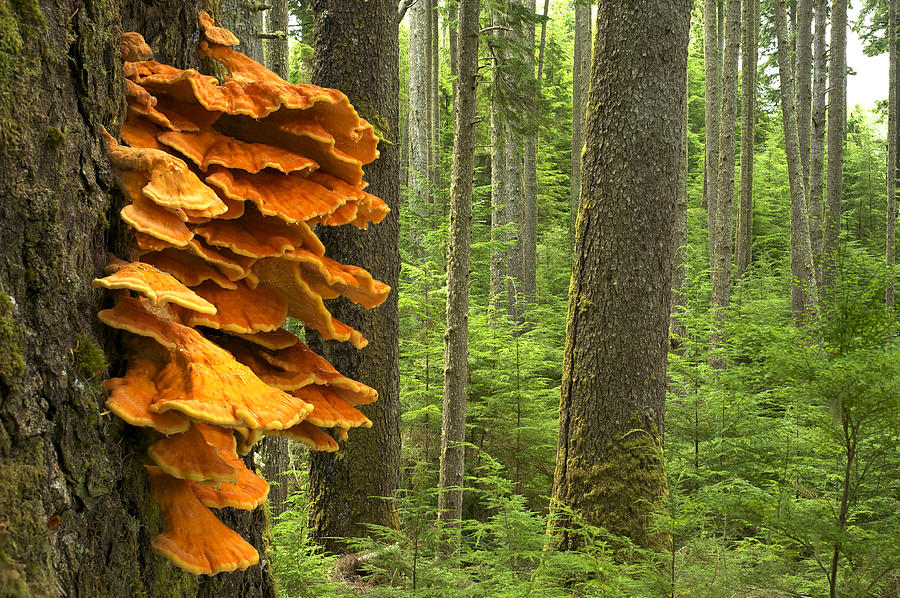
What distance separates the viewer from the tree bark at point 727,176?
13.0m

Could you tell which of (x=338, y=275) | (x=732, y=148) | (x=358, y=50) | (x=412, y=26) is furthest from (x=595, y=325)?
(x=412, y=26)

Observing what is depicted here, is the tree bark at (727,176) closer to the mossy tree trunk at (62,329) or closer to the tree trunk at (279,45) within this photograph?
the tree trunk at (279,45)

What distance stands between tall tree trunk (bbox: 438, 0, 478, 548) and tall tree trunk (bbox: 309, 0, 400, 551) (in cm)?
142

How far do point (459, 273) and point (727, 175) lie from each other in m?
9.84

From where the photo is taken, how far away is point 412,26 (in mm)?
17547

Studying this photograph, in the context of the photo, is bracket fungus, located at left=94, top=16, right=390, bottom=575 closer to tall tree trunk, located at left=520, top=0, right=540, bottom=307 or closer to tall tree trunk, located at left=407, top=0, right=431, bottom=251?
tall tree trunk, located at left=407, top=0, right=431, bottom=251

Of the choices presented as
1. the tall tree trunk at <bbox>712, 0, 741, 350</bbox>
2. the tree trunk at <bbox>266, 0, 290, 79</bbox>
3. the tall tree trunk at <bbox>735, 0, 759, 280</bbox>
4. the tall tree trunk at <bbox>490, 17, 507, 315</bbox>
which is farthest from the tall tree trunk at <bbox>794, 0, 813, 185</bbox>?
the tree trunk at <bbox>266, 0, 290, 79</bbox>

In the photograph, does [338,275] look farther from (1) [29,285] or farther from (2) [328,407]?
(1) [29,285]

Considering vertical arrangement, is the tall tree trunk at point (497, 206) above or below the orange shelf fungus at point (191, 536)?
above

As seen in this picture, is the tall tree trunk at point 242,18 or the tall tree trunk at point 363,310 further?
the tall tree trunk at point 363,310

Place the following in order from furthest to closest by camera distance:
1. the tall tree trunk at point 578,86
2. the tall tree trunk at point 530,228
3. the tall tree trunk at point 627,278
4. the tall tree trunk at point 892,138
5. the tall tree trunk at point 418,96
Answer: the tall tree trunk at point 578,86
the tall tree trunk at point 892,138
the tall tree trunk at point 530,228
the tall tree trunk at point 418,96
the tall tree trunk at point 627,278

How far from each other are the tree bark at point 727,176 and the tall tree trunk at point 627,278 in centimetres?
817

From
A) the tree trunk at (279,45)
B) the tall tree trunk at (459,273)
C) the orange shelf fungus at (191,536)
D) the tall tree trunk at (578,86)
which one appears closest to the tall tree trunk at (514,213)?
the tall tree trunk at (578,86)

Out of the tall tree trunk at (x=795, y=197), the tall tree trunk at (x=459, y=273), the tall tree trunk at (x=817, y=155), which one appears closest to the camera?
the tall tree trunk at (x=459, y=273)
